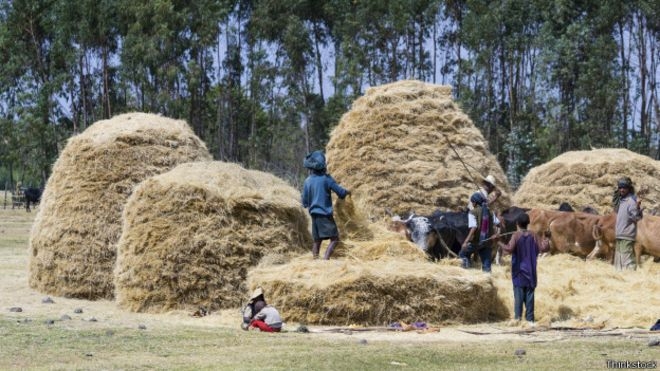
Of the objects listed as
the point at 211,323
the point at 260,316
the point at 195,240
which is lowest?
the point at 211,323

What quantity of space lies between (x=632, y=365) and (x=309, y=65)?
153 ft

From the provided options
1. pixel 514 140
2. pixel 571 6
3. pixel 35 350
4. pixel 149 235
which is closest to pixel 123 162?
pixel 149 235

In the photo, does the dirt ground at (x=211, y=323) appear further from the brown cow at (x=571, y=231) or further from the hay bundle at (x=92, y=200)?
the brown cow at (x=571, y=231)

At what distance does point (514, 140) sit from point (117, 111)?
23700 millimetres

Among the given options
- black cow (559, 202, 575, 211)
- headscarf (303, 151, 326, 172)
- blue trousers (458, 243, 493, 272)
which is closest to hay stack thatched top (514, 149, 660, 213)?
black cow (559, 202, 575, 211)

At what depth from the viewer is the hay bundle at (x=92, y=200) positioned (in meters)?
16.7

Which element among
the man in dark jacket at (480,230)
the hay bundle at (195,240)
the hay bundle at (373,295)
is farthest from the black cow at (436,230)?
the hay bundle at (373,295)

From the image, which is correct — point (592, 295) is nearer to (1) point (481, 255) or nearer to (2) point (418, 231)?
(1) point (481, 255)

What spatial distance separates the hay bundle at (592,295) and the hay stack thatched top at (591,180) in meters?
6.34

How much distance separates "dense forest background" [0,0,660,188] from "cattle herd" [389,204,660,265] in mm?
20983

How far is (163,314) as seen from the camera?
47.4 ft

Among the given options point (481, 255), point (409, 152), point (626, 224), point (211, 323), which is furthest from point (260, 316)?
point (409, 152)

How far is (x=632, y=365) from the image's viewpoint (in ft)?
31.6

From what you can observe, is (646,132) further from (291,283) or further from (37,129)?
(291,283)
